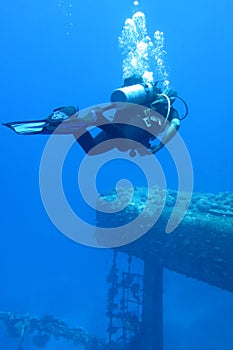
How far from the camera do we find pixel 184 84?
120 meters

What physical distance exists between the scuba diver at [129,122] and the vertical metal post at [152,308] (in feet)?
19.7

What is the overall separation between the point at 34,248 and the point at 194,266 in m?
70.5

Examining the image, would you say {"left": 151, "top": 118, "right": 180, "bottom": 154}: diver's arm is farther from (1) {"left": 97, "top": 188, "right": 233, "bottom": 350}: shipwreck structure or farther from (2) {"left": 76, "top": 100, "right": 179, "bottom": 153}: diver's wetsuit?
(1) {"left": 97, "top": 188, "right": 233, "bottom": 350}: shipwreck structure

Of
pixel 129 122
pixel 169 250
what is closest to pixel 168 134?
pixel 129 122

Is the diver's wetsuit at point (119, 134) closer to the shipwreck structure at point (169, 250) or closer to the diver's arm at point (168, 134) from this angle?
the diver's arm at point (168, 134)

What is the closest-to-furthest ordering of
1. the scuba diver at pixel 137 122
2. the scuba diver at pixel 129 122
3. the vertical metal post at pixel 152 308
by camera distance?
1. the scuba diver at pixel 129 122
2. the scuba diver at pixel 137 122
3. the vertical metal post at pixel 152 308

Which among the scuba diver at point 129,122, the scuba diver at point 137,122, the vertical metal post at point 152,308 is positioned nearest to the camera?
the scuba diver at point 129,122

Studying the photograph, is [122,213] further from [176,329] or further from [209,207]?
[176,329]

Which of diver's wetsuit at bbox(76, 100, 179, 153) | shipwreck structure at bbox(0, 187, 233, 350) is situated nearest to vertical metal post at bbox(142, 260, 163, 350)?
shipwreck structure at bbox(0, 187, 233, 350)

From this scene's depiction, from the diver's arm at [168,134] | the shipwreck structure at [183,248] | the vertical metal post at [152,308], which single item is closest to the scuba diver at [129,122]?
the diver's arm at [168,134]

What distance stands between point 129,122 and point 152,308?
7.26 meters

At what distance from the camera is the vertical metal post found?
11.0 metres

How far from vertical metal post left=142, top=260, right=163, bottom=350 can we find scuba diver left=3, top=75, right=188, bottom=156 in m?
5.99

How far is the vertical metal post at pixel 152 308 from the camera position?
1096 cm
